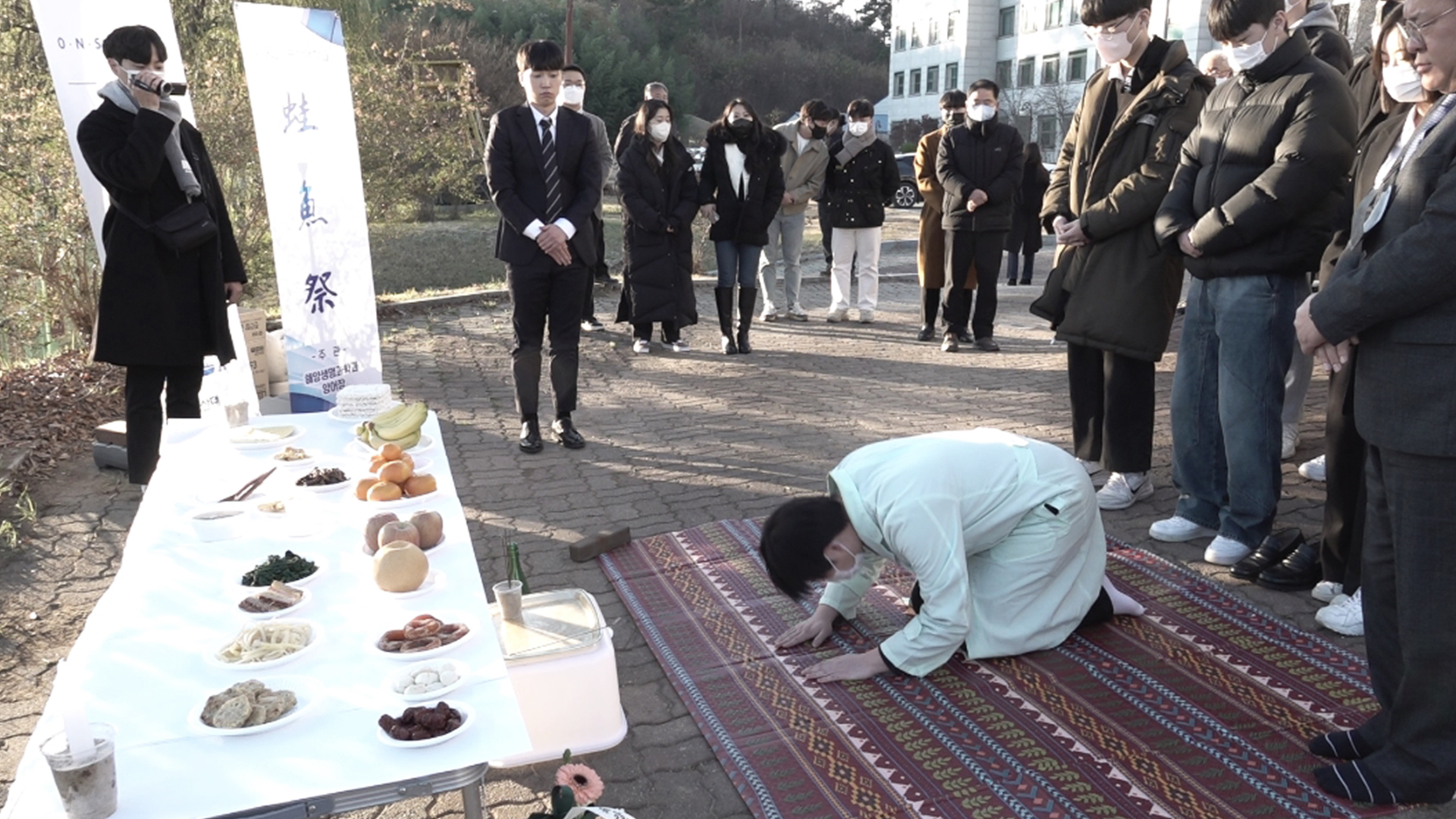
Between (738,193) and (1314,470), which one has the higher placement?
(738,193)

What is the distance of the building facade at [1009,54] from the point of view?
1655 inches

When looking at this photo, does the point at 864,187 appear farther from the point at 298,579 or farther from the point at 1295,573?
the point at 298,579

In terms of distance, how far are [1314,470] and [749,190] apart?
456 centimetres

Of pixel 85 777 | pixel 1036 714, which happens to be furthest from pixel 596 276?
pixel 85 777

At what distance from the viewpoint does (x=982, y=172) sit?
7.86 metres

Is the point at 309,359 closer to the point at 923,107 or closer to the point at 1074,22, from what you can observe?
the point at 1074,22

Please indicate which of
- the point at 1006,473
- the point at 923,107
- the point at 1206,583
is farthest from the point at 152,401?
the point at 923,107

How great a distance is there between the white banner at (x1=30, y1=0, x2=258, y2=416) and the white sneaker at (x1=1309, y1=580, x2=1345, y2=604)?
4.70m

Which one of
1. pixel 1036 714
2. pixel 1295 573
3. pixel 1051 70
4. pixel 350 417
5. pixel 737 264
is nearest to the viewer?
pixel 1036 714

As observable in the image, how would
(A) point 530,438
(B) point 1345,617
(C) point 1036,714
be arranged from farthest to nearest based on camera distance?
1. (A) point 530,438
2. (B) point 1345,617
3. (C) point 1036,714

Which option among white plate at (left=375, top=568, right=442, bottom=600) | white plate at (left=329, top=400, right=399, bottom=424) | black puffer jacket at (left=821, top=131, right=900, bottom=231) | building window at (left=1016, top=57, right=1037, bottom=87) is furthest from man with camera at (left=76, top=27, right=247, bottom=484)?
building window at (left=1016, top=57, right=1037, bottom=87)

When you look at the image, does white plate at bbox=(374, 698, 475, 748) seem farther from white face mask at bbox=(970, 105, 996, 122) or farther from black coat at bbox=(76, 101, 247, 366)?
white face mask at bbox=(970, 105, 996, 122)

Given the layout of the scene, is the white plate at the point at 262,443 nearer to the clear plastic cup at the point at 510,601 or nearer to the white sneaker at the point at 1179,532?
the clear plastic cup at the point at 510,601

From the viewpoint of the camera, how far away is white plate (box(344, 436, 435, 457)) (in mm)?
3582
